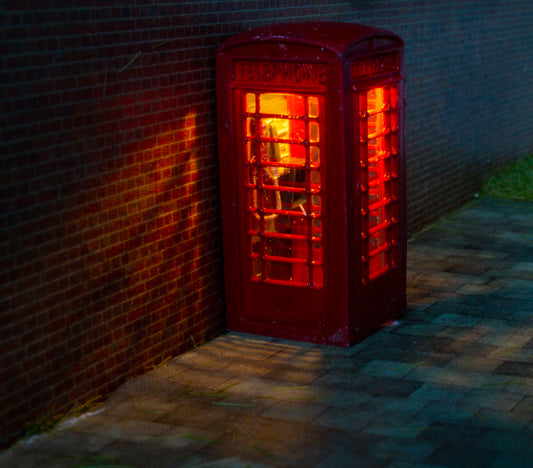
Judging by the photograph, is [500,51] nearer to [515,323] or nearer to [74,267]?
[515,323]

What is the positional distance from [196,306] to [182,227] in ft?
2.06

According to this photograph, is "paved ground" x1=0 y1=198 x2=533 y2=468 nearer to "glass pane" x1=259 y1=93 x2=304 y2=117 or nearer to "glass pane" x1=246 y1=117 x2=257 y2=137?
"glass pane" x1=246 y1=117 x2=257 y2=137

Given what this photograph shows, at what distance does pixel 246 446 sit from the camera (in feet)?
18.8

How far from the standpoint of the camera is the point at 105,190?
21.1ft

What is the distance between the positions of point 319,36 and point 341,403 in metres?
2.49

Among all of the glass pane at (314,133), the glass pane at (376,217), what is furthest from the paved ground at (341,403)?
the glass pane at (314,133)

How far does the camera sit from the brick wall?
5750 mm

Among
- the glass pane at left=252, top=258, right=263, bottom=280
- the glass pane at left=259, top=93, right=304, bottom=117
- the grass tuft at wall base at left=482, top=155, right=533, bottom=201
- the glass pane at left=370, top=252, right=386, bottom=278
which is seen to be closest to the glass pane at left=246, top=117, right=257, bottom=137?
the glass pane at left=259, top=93, right=304, bottom=117

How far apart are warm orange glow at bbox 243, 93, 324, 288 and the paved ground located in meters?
0.58

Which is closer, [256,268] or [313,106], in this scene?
[313,106]

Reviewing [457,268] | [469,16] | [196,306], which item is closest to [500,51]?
[469,16]

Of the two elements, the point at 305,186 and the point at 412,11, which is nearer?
the point at 305,186

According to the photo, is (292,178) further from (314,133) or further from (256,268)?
(256,268)

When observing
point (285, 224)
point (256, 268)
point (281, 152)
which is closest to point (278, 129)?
point (281, 152)
